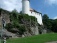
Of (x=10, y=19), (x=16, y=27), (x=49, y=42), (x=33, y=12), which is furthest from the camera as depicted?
(x=33, y=12)

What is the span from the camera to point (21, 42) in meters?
36.7

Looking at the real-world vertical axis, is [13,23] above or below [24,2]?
below

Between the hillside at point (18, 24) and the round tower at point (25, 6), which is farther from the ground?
the round tower at point (25, 6)

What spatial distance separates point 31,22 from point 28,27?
3811 mm

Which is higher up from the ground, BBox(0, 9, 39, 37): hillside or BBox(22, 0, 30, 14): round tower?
BBox(22, 0, 30, 14): round tower

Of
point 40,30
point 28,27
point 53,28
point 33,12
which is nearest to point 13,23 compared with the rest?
point 28,27

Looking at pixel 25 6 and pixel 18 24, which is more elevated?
pixel 25 6

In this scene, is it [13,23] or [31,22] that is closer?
[13,23]

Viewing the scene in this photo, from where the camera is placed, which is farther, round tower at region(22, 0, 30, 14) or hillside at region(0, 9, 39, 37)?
round tower at region(22, 0, 30, 14)

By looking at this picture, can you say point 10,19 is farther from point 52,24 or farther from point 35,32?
point 52,24

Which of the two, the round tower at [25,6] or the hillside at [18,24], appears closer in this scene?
the hillside at [18,24]

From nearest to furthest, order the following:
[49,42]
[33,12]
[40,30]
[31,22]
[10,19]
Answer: [49,42], [10,19], [31,22], [40,30], [33,12]

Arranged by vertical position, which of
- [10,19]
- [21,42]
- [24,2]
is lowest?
[21,42]

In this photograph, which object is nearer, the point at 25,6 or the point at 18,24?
the point at 18,24
